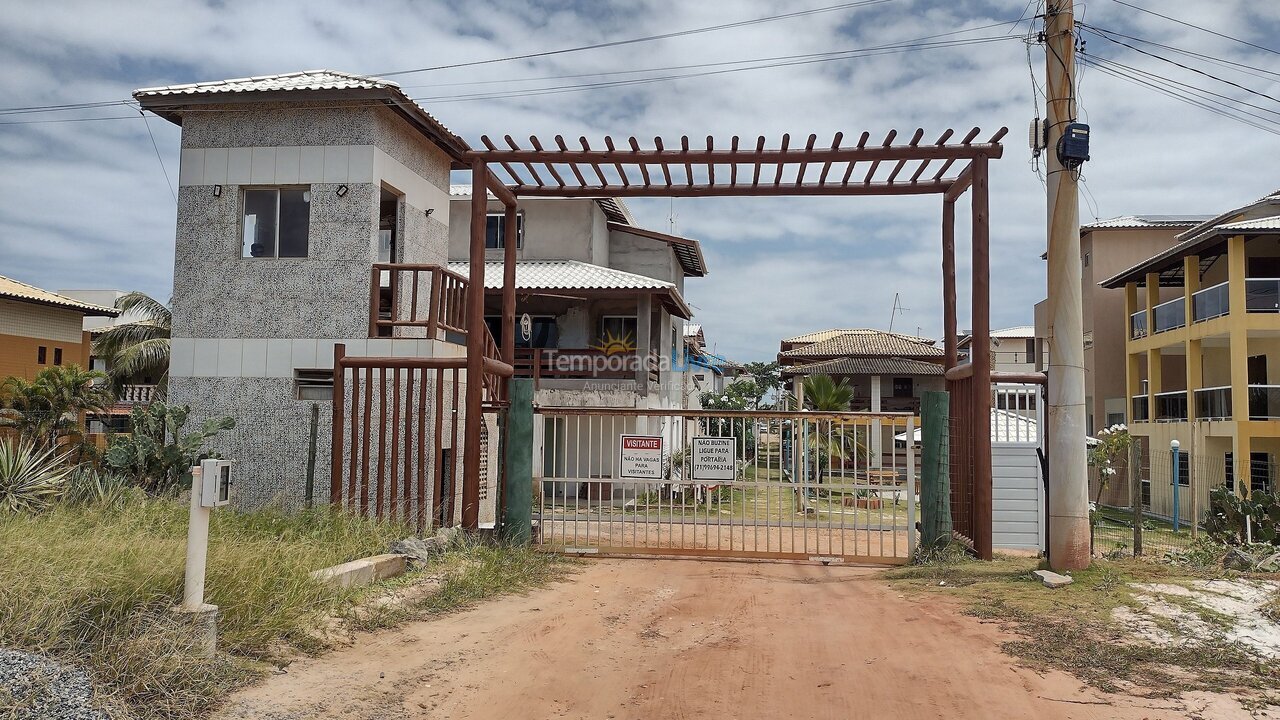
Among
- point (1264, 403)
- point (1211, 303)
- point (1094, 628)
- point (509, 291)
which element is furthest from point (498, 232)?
point (1094, 628)

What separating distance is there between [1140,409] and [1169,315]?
421 centimetres

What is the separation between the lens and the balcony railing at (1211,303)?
25406 millimetres

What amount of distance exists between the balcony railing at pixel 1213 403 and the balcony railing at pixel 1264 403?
562 millimetres

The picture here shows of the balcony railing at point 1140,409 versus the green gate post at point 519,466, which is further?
the balcony railing at point 1140,409

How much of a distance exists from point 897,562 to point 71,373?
21.6m

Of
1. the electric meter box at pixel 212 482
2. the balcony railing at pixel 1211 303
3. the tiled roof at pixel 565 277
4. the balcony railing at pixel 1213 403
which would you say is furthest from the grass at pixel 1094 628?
the balcony railing at pixel 1211 303

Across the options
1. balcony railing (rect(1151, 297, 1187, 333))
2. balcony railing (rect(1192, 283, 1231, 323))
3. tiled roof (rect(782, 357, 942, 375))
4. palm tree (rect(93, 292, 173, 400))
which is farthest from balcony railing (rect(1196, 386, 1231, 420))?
palm tree (rect(93, 292, 173, 400))

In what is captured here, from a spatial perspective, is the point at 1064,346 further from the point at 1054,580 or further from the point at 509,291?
the point at 509,291

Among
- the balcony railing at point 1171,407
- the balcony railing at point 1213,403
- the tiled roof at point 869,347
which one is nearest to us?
the balcony railing at point 1213,403

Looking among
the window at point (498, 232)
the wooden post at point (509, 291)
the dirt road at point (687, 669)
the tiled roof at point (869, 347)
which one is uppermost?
the window at point (498, 232)

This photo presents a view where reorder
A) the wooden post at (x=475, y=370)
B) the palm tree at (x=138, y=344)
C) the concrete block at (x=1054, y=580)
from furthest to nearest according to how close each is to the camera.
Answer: the palm tree at (x=138, y=344) → the wooden post at (x=475, y=370) → the concrete block at (x=1054, y=580)

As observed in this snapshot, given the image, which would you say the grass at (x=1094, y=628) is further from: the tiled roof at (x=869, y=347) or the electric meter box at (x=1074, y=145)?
the tiled roof at (x=869, y=347)

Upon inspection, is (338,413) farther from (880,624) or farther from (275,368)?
(880,624)

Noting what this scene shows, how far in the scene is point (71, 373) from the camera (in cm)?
2342
